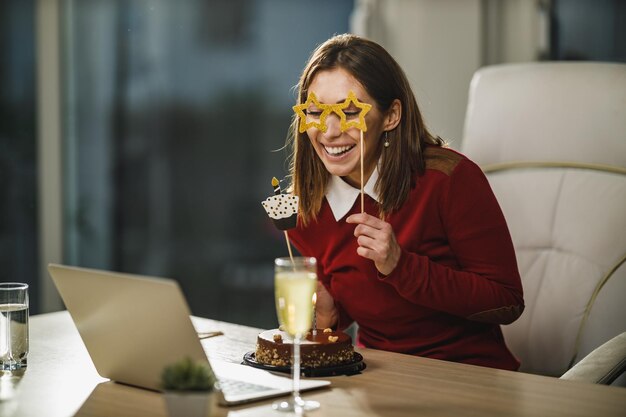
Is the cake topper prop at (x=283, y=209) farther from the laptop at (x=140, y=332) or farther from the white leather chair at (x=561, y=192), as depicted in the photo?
the white leather chair at (x=561, y=192)

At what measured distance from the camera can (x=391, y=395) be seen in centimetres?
125

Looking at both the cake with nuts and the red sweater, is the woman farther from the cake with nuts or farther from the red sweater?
the cake with nuts

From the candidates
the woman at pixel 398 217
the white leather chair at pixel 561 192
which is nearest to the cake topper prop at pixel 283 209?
the woman at pixel 398 217

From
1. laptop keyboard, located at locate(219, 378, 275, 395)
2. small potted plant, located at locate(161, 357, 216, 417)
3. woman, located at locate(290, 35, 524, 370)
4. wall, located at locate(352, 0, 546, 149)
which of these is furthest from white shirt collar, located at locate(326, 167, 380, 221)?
wall, located at locate(352, 0, 546, 149)

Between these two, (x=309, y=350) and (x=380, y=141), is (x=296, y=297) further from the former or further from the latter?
(x=380, y=141)

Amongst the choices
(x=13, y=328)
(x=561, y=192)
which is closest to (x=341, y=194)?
(x=561, y=192)

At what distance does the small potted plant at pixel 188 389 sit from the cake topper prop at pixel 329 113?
0.68m

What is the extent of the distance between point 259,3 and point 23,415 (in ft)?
8.56

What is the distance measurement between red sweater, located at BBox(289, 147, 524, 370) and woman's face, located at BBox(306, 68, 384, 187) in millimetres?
128

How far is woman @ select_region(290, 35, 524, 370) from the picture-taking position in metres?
1.73

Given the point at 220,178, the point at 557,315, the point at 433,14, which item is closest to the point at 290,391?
the point at 557,315

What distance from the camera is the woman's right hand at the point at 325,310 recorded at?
1794 millimetres

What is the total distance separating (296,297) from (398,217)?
2.19 feet

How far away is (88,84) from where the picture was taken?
3734 millimetres
